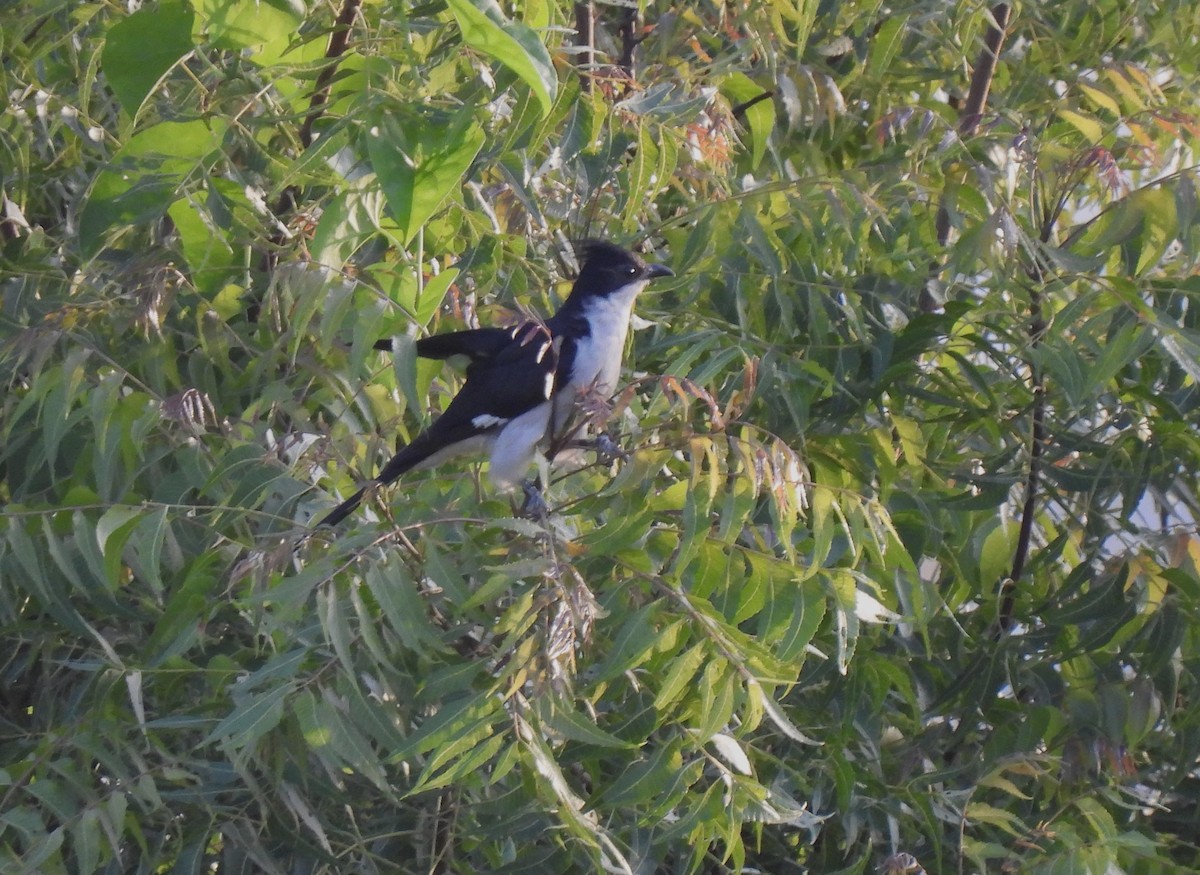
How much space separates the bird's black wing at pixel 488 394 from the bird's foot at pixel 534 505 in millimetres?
259

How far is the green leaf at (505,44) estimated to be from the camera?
175 cm

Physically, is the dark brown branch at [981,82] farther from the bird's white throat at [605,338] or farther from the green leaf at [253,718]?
the green leaf at [253,718]

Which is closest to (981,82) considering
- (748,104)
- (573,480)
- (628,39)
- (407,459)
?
(748,104)

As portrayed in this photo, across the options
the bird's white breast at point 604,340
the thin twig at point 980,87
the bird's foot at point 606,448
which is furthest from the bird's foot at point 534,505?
the thin twig at point 980,87

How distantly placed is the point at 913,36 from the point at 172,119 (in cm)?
259

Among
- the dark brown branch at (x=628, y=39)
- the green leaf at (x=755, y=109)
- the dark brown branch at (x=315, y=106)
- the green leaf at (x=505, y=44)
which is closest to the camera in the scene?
the green leaf at (x=505, y=44)

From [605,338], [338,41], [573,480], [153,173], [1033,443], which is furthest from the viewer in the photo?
[605,338]

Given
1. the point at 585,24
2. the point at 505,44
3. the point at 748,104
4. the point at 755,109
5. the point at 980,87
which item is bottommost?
the point at 980,87

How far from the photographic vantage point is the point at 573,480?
3.20 m

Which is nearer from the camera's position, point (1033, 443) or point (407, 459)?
point (407, 459)

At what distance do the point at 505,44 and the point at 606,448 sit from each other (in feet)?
4.38

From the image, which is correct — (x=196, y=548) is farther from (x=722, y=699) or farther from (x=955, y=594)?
(x=955, y=594)

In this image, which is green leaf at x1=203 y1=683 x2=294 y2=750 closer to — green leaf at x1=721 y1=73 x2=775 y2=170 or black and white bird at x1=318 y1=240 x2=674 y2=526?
black and white bird at x1=318 y1=240 x2=674 y2=526

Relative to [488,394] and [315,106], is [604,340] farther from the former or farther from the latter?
[315,106]
